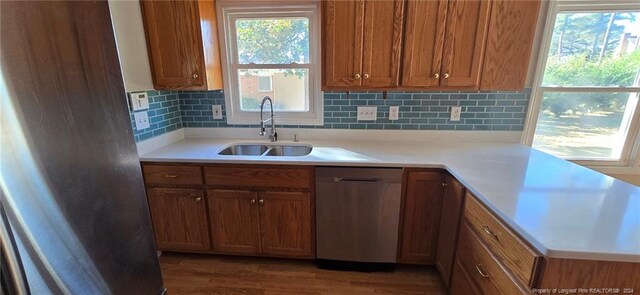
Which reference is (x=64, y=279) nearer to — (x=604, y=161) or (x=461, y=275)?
(x=461, y=275)

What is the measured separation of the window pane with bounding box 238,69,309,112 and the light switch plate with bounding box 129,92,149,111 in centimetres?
69

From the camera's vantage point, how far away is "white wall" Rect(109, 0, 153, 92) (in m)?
1.73

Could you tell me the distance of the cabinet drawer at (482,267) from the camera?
3.65ft

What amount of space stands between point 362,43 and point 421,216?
119 cm

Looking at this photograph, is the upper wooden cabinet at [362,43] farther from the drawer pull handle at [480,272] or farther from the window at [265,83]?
the drawer pull handle at [480,272]

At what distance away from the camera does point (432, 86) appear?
1.87 metres

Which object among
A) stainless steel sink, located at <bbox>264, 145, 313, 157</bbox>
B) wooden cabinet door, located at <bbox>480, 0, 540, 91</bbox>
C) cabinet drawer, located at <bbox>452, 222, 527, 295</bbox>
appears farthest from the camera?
stainless steel sink, located at <bbox>264, 145, 313, 157</bbox>

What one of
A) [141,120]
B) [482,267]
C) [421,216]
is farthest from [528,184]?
[141,120]

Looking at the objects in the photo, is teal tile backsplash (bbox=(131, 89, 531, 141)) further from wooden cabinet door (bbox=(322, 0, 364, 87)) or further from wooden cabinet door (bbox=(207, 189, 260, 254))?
wooden cabinet door (bbox=(207, 189, 260, 254))

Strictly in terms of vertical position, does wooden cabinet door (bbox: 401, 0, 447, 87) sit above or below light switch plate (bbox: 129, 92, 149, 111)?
above

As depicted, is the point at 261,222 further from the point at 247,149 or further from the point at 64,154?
the point at 64,154

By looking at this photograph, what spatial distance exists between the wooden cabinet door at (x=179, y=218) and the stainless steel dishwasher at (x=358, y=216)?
2.75 ft

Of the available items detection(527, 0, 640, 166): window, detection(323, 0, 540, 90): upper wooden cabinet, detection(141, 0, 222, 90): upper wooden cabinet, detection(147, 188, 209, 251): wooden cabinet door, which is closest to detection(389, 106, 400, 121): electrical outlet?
detection(323, 0, 540, 90): upper wooden cabinet

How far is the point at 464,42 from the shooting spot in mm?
1770
